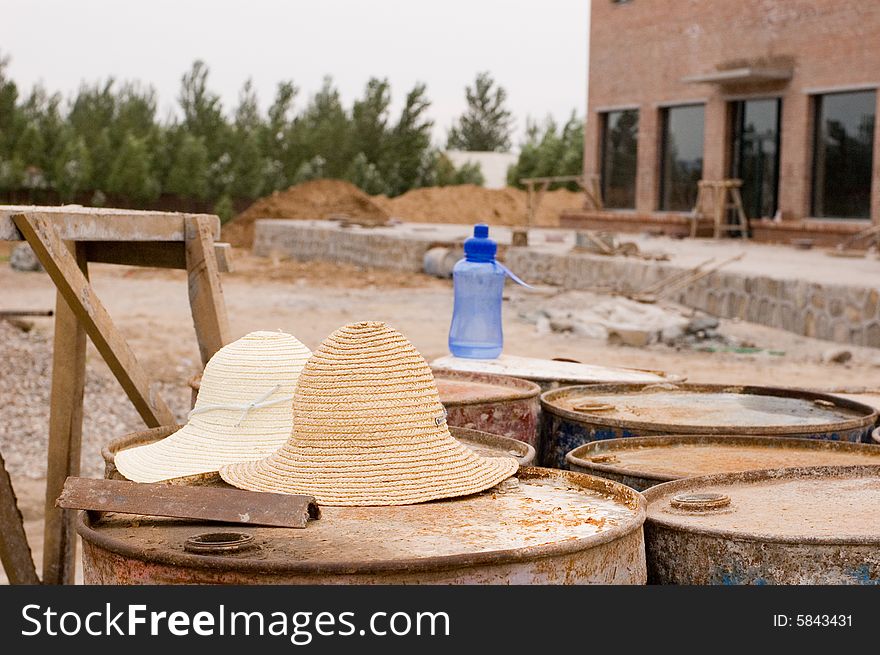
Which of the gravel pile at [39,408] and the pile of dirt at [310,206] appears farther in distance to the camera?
the pile of dirt at [310,206]

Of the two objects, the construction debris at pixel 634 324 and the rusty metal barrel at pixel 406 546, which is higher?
the rusty metal barrel at pixel 406 546

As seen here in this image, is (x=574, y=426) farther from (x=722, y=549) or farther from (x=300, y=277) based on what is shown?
(x=300, y=277)

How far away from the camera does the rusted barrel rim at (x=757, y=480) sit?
6.79ft

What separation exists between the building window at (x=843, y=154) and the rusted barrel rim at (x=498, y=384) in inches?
732

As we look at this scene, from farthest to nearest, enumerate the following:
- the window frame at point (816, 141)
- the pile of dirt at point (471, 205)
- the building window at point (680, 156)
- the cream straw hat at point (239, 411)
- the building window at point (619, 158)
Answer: the pile of dirt at point (471, 205)
the building window at point (619, 158)
the building window at point (680, 156)
the window frame at point (816, 141)
the cream straw hat at point (239, 411)

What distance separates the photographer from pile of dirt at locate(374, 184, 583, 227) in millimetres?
38562

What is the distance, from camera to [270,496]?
7.21ft

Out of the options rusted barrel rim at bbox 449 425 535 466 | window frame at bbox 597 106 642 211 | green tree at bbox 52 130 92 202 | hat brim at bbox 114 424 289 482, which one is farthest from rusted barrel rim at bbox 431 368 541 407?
green tree at bbox 52 130 92 202

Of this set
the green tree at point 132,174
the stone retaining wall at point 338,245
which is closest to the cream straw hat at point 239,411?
the stone retaining wall at point 338,245

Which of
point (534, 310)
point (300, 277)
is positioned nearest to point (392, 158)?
point (300, 277)

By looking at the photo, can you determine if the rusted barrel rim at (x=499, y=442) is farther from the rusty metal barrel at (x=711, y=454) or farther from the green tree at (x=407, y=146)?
the green tree at (x=407, y=146)

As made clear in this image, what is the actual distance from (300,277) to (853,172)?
10162 millimetres

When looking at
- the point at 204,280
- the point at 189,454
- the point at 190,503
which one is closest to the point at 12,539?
the point at 204,280

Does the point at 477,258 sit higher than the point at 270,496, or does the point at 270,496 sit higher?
the point at 477,258
